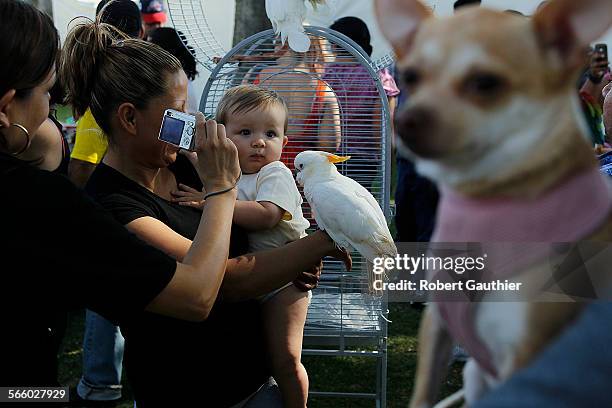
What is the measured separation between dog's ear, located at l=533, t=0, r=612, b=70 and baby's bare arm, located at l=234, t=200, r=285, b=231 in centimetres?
98

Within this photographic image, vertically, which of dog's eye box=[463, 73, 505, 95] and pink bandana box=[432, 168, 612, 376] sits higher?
dog's eye box=[463, 73, 505, 95]

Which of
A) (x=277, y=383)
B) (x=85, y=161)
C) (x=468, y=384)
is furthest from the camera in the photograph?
(x=85, y=161)

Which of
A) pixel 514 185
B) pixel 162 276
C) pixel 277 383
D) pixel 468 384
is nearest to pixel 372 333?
pixel 277 383

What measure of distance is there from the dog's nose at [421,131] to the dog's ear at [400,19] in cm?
11

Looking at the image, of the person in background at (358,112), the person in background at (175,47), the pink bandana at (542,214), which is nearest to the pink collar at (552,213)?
the pink bandana at (542,214)

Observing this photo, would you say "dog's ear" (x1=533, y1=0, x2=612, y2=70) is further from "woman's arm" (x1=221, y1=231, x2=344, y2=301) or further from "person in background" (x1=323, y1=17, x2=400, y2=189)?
"person in background" (x1=323, y1=17, x2=400, y2=189)

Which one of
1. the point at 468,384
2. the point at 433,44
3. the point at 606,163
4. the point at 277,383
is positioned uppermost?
the point at 606,163

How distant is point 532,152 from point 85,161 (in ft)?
6.95

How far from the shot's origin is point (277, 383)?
1.62m

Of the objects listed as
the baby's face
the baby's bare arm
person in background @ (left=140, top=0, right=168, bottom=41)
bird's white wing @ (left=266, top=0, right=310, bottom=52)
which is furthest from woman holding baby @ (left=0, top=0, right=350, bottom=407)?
person in background @ (left=140, top=0, right=168, bottom=41)

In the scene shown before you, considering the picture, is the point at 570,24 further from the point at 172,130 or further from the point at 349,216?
the point at 172,130

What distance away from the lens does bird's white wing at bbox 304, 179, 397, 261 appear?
130 centimetres

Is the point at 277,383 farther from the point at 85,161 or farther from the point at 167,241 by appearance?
the point at 85,161

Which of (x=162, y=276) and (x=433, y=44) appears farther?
(x=162, y=276)
